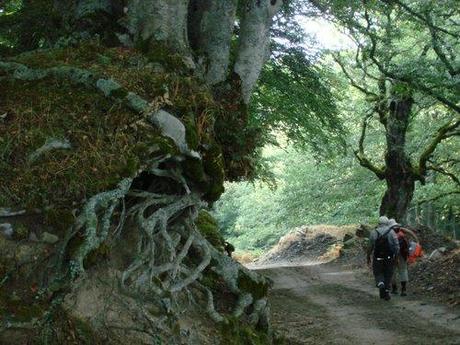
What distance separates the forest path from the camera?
292 inches

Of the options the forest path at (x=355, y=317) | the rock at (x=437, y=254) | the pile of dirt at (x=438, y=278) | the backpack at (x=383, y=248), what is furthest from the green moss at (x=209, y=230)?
the rock at (x=437, y=254)

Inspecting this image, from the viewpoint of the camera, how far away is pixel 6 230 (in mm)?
3889

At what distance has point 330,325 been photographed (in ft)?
27.8

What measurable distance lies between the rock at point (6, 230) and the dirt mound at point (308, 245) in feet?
57.0

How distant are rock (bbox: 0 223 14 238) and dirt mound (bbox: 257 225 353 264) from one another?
57.0ft

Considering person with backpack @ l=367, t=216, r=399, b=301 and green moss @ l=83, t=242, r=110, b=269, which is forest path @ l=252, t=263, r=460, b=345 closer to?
person with backpack @ l=367, t=216, r=399, b=301

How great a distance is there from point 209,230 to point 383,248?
13.7 ft

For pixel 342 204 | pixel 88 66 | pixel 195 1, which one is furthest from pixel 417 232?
pixel 88 66

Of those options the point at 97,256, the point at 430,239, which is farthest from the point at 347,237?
the point at 97,256

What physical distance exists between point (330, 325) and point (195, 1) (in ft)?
17.8

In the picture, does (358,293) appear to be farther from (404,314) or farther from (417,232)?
(417,232)

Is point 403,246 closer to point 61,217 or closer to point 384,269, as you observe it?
point 384,269

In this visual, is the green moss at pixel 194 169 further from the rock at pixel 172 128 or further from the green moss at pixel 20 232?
the green moss at pixel 20 232

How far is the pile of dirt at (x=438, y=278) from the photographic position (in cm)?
1033
